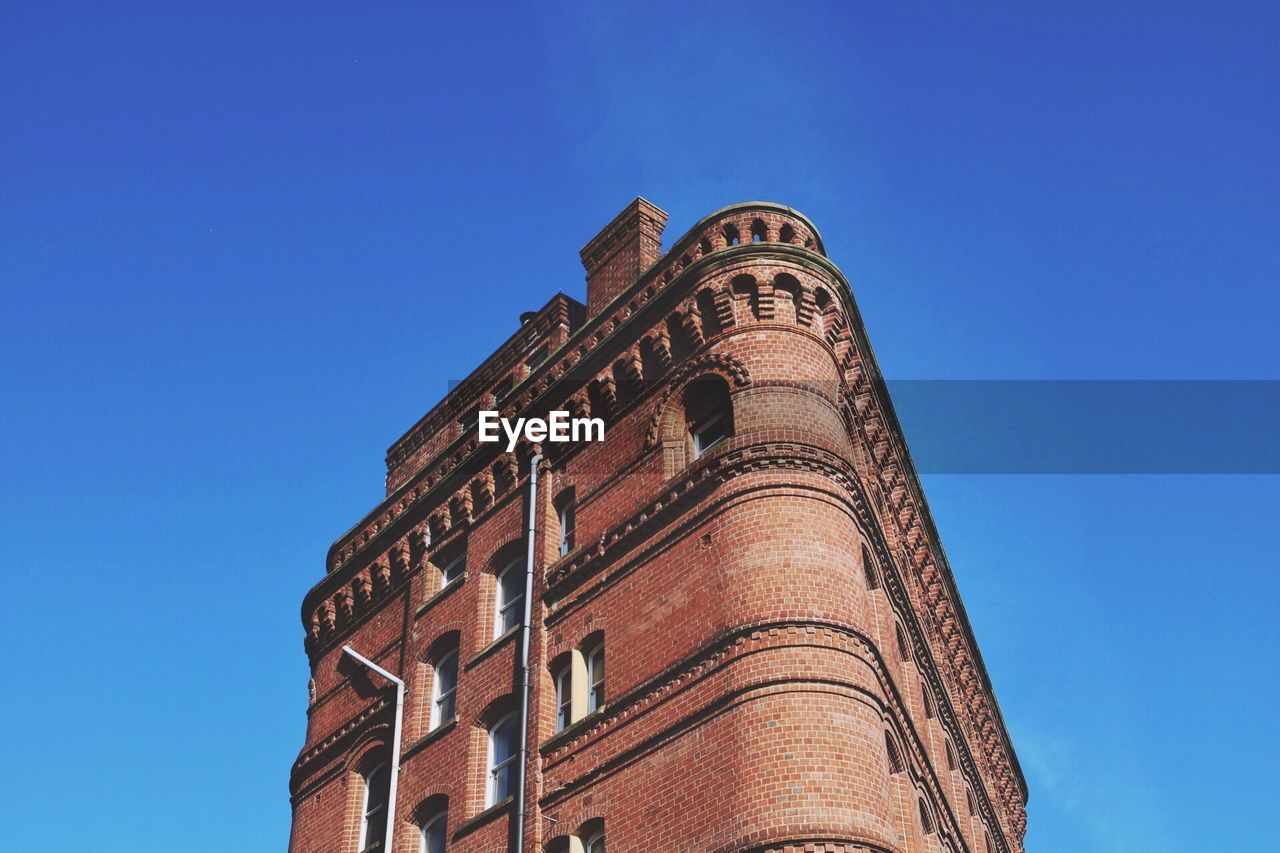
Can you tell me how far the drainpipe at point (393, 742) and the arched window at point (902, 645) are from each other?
10.00m

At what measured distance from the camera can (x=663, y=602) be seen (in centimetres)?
2828

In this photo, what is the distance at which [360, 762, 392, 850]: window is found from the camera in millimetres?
32469

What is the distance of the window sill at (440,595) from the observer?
112 ft

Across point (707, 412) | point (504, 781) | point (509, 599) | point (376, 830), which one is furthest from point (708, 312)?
point (376, 830)

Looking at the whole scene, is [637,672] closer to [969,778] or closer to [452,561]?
[452,561]

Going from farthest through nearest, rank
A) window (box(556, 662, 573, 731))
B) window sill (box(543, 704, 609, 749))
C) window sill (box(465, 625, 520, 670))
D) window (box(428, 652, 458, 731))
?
1. window (box(428, 652, 458, 731))
2. window sill (box(465, 625, 520, 670))
3. window (box(556, 662, 573, 731))
4. window sill (box(543, 704, 609, 749))

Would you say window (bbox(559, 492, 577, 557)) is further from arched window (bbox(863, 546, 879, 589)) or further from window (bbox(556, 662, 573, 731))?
arched window (bbox(863, 546, 879, 589))

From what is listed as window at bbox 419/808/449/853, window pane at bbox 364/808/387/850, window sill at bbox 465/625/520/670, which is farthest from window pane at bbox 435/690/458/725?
window pane at bbox 364/808/387/850

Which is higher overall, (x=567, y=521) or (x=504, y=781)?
(x=567, y=521)

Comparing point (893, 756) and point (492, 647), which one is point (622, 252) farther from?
point (893, 756)

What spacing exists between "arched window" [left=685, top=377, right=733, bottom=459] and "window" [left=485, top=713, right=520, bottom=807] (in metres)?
6.08

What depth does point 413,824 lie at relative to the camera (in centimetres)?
3123

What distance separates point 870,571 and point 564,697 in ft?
19.9

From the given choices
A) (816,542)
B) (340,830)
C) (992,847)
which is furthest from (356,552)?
(992,847)
